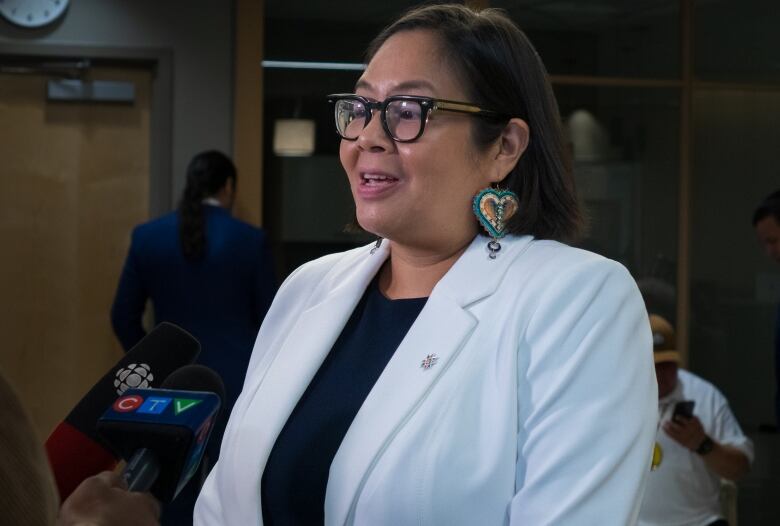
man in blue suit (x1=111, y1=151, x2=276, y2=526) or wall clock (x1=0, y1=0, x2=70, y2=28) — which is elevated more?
wall clock (x1=0, y1=0, x2=70, y2=28)

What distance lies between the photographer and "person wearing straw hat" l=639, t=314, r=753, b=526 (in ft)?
11.1

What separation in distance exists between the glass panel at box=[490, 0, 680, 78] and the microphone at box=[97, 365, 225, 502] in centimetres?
432

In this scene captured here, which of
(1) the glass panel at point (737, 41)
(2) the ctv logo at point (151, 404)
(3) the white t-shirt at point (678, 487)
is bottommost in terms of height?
(3) the white t-shirt at point (678, 487)

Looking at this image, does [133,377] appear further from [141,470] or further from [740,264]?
[740,264]

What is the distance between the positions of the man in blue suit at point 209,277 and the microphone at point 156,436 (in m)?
2.95

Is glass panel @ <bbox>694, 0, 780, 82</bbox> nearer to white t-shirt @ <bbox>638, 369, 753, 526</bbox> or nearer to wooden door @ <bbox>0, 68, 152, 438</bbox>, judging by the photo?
white t-shirt @ <bbox>638, 369, 753, 526</bbox>

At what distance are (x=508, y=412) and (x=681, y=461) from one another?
2.14 metres

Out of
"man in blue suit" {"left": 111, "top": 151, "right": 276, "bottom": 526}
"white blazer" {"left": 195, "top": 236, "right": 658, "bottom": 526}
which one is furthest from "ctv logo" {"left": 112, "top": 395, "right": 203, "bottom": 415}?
"man in blue suit" {"left": 111, "top": 151, "right": 276, "bottom": 526}

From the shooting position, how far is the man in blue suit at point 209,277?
414cm

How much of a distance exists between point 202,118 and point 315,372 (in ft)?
11.6

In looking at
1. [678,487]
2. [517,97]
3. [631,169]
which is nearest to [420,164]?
[517,97]

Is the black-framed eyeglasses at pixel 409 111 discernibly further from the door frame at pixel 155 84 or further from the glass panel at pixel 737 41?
the glass panel at pixel 737 41

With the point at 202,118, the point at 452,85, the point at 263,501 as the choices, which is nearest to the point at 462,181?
the point at 452,85

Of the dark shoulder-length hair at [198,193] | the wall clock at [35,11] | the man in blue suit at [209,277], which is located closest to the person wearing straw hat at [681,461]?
the man in blue suit at [209,277]
